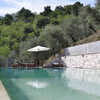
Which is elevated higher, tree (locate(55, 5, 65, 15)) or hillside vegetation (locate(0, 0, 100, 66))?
tree (locate(55, 5, 65, 15))

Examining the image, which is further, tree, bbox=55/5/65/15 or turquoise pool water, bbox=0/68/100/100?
tree, bbox=55/5/65/15

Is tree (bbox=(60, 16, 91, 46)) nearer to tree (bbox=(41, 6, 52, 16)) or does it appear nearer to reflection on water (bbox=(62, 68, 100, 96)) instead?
reflection on water (bbox=(62, 68, 100, 96))

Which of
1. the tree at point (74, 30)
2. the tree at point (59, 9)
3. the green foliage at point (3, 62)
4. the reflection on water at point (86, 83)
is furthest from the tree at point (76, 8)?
the reflection on water at point (86, 83)

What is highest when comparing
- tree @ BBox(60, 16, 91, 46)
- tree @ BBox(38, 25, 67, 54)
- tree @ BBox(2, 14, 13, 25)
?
tree @ BBox(2, 14, 13, 25)

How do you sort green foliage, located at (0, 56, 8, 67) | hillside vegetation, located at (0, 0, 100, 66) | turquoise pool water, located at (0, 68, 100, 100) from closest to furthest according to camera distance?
1. turquoise pool water, located at (0, 68, 100, 100)
2. green foliage, located at (0, 56, 8, 67)
3. hillside vegetation, located at (0, 0, 100, 66)

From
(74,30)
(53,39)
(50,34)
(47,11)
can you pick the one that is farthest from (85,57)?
(47,11)

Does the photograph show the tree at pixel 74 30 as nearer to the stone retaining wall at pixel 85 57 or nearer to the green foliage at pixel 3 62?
the stone retaining wall at pixel 85 57

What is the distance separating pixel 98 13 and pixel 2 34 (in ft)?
69.3

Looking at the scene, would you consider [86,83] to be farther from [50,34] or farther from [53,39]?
[50,34]

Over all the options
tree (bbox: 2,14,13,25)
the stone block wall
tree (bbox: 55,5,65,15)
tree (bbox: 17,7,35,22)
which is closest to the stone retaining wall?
the stone block wall

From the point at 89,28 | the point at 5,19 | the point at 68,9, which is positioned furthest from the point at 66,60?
the point at 5,19

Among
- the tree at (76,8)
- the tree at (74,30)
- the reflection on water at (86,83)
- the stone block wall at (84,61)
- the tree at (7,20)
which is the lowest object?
the reflection on water at (86,83)

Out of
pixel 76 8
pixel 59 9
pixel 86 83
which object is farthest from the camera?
pixel 59 9

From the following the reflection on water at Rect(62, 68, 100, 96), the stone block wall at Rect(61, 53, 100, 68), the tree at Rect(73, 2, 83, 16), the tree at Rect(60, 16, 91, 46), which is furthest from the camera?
the tree at Rect(73, 2, 83, 16)
